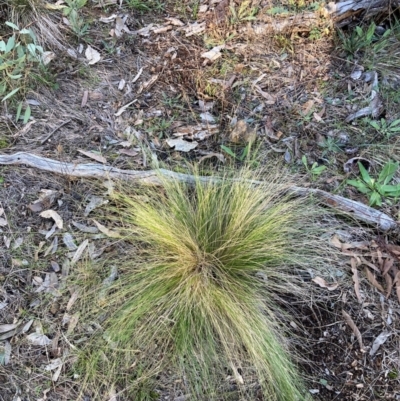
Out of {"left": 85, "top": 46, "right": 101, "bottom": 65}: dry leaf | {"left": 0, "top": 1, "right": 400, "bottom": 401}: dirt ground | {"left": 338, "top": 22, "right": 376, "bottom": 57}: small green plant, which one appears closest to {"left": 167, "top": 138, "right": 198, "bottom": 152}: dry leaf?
{"left": 0, "top": 1, "right": 400, "bottom": 401}: dirt ground

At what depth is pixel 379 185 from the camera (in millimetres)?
2014

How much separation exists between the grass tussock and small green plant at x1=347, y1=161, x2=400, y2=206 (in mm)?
270

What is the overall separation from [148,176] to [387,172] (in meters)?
1.21

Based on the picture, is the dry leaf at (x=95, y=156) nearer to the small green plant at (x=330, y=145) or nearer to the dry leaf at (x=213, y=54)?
the dry leaf at (x=213, y=54)

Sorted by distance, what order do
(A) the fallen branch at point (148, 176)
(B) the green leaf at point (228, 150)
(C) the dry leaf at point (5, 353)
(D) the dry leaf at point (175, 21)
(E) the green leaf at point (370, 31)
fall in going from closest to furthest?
(C) the dry leaf at point (5, 353), (A) the fallen branch at point (148, 176), (B) the green leaf at point (228, 150), (E) the green leaf at point (370, 31), (D) the dry leaf at point (175, 21)

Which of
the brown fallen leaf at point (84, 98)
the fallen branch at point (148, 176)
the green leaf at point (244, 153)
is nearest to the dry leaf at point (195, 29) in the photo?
the brown fallen leaf at point (84, 98)

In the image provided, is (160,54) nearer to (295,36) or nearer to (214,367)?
(295,36)

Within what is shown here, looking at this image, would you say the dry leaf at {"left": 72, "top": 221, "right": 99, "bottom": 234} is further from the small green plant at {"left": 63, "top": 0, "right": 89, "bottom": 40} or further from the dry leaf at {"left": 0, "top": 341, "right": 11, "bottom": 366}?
the small green plant at {"left": 63, "top": 0, "right": 89, "bottom": 40}

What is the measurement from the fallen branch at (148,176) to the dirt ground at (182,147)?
0.04 meters

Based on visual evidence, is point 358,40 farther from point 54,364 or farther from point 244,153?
point 54,364

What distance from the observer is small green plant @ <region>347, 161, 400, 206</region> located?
1.97 m

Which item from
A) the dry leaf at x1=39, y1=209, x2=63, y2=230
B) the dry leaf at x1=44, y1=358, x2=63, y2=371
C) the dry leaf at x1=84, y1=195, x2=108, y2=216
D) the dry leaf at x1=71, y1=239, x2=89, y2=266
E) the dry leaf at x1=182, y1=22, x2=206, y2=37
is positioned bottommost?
the dry leaf at x1=44, y1=358, x2=63, y2=371

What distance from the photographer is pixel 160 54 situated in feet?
8.63

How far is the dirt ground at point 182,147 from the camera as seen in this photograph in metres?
1.73
